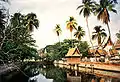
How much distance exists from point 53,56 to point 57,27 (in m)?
12.0

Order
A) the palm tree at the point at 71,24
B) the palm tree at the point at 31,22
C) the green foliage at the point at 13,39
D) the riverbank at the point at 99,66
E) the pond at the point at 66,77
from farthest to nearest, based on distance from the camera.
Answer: the palm tree at the point at 71,24, the palm tree at the point at 31,22, the riverbank at the point at 99,66, the pond at the point at 66,77, the green foliage at the point at 13,39

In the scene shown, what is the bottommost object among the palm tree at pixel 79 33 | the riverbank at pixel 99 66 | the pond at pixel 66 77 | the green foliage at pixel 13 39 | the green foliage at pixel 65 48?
the pond at pixel 66 77

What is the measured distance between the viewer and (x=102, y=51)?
7612 cm

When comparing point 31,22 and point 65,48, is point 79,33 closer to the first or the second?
point 65,48

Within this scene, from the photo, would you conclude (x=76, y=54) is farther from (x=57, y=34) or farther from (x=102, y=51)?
(x=57, y=34)

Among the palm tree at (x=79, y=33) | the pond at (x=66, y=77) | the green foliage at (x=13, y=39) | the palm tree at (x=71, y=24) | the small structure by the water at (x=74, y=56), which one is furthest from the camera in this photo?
the palm tree at (x=79, y=33)

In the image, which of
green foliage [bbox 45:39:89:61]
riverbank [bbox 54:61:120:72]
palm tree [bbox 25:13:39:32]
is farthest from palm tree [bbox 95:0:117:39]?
green foliage [bbox 45:39:89:61]

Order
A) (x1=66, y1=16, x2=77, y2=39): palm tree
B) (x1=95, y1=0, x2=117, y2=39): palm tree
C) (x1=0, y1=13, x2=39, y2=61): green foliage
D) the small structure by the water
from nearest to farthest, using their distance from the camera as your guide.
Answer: (x1=0, y1=13, x2=39, y2=61): green foliage < (x1=95, y1=0, x2=117, y2=39): palm tree < the small structure by the water < (x1=66, y1=16, x2=77, y2=39): palm tree

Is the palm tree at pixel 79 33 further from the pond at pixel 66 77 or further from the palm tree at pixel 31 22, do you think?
the pond at pixel 66 77

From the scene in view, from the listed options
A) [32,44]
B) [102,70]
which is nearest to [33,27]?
[32,44]

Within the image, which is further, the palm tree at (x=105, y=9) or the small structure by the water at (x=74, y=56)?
the small structure by the water at (x=74, y=56)

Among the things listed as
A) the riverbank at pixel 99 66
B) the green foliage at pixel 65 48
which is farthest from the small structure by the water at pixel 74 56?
the green foliage at pixel 65 48

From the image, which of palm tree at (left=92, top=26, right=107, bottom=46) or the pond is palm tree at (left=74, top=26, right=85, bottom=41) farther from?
the pond

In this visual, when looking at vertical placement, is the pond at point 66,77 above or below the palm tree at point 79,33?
below
